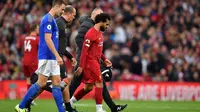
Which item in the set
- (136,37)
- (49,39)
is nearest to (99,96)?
(49,39)

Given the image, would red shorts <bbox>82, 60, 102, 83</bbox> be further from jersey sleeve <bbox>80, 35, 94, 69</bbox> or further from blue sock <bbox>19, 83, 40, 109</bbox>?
blue sock <bbox>19, 83, 40, 109</bbox>

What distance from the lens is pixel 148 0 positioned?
30.7 m

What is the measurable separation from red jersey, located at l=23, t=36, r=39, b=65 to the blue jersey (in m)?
5.06

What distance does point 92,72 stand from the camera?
14727mm

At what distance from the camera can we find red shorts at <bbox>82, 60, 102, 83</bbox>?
14.7m

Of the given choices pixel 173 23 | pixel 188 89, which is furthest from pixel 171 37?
pixel 188 89

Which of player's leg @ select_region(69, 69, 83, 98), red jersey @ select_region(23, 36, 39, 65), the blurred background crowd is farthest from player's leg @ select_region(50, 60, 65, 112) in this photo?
the blurred background crowd

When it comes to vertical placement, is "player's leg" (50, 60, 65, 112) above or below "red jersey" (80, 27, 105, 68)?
below

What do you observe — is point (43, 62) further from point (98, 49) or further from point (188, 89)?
point (188, 89)

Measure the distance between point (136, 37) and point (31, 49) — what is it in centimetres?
988

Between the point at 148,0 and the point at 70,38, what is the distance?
5700 millimetres

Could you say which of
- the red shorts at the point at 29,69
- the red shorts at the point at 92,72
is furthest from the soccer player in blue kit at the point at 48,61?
the red shorts at the point at 29,69

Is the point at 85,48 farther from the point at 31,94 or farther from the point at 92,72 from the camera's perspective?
the point at 31,94

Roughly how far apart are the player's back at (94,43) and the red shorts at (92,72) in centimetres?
14
